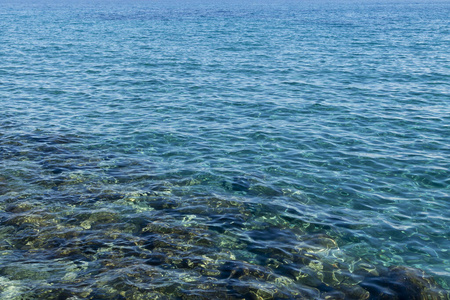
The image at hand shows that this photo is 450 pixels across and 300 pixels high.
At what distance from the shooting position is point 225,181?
813 inches

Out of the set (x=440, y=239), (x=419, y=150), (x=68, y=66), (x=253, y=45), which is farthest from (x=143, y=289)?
(x=253, y=45)

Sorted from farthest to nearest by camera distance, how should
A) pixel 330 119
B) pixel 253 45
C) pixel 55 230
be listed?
1. pixel 253 45
2. pixel 330 119
3. pixel 55 230

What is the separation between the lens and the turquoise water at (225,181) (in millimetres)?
13703

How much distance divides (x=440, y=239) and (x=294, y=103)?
60.8 ft

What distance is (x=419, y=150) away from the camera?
2381cm

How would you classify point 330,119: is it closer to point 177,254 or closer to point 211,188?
point 211,188

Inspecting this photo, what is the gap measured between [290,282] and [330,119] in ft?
58.3

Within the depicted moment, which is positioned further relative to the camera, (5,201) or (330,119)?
(330,119)

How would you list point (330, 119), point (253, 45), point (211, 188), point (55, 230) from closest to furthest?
point (55, 230) < point (211, 188) < point (330, 119) < point (253, 45)

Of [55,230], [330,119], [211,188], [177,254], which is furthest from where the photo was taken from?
[330,119]

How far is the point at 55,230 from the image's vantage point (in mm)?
15891

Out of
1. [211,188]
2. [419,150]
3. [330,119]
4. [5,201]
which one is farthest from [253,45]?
[5,201]

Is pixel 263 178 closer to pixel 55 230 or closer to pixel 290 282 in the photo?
pixel 290 282

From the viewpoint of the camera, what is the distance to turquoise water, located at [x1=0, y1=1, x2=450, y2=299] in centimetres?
1370
